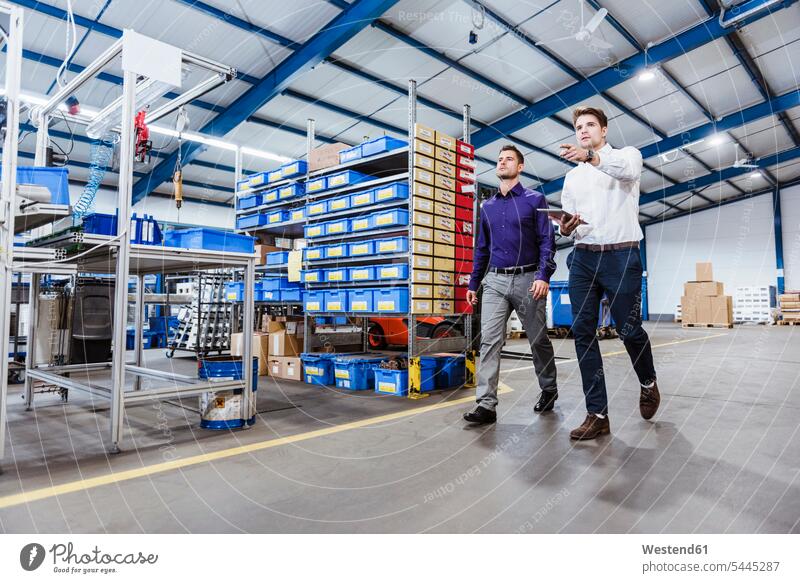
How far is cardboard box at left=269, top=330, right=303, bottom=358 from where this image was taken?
520cm

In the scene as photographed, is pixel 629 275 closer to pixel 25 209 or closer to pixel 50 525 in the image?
pixel 50 525

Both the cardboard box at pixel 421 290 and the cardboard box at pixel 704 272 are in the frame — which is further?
the cardboard box at pixel 704 272

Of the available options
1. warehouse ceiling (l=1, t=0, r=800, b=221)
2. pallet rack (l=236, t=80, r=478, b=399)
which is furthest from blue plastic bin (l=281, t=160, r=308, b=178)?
warehouse ceiling (l=1, t=0, r=800, b=221)

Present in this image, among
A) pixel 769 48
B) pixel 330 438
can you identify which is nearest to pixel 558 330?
pixel 769 48

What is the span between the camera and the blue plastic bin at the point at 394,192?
4246 mm

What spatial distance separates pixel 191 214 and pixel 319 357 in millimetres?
11526

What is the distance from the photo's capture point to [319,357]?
467 centimetres

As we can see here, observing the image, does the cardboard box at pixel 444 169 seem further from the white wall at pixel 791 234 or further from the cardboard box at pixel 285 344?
the white wall at pixel 791 234

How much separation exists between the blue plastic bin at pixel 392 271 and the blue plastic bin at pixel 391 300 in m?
0.11

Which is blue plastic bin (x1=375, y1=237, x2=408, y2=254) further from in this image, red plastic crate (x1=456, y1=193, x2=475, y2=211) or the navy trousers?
the navy trousers

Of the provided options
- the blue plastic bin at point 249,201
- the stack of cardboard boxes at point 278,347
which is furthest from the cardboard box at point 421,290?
the blue plastic bin at point 249,201

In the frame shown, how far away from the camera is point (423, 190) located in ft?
13.9

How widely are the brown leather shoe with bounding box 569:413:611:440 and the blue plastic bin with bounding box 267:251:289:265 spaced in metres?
3.95

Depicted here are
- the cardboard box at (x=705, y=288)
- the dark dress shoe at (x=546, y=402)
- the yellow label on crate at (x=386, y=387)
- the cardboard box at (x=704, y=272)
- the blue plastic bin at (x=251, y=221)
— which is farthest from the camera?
the cardboard box at (x=705, y=288)
